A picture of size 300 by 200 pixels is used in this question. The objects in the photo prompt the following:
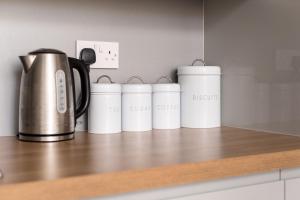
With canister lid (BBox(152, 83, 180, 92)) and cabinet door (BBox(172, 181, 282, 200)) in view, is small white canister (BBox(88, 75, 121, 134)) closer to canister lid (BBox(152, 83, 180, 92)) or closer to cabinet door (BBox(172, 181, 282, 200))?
canister lid (BBox(152, 83, 180, 92))

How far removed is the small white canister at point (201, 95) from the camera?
1.29m

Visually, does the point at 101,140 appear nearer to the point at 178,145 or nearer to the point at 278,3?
the point at 178,145

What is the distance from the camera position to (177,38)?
1416mm

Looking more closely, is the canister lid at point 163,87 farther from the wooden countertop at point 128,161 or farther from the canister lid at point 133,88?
the wooden countertop at point 128,161

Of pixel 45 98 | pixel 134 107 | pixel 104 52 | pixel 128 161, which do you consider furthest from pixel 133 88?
pixel 128 161

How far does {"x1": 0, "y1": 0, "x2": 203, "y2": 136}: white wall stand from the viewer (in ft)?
3.71

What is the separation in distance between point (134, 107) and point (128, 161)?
46 cm

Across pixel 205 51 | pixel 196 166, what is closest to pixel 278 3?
pixel 205 51

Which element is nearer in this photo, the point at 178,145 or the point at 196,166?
the point at 196,166

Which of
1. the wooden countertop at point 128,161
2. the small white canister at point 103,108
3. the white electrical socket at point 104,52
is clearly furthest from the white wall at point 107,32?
the wooden countertop at point 128,161

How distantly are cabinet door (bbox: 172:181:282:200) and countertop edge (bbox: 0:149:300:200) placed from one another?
1.5 inches

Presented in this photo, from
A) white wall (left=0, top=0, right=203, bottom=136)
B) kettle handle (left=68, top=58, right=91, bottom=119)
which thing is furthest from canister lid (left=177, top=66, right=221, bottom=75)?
kettle handle (left=68, top=58, right=91, bottom=119)

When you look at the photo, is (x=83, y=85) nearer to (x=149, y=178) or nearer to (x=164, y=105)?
(x=164, y=105)

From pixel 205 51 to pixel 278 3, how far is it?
0.38 metres
